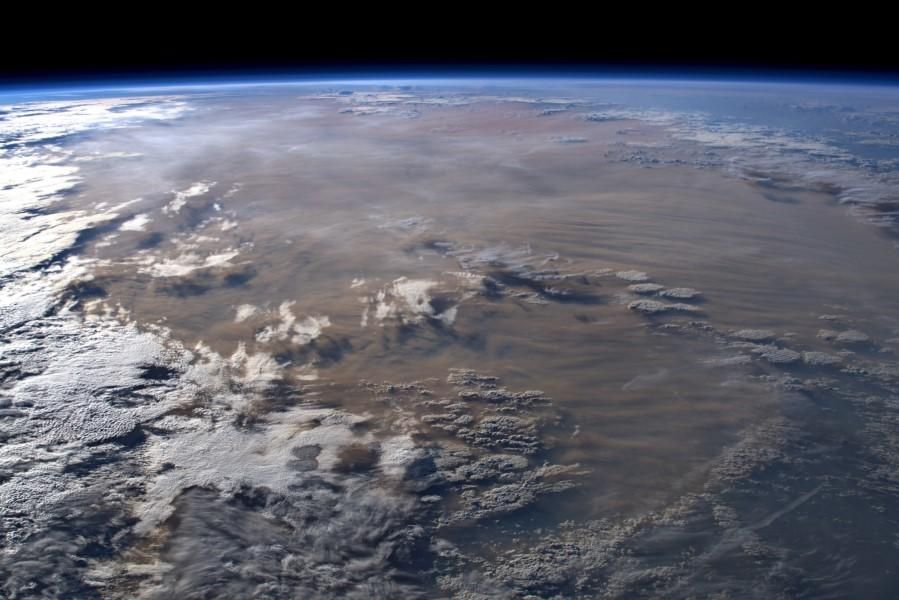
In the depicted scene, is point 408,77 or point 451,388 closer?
point 451,388

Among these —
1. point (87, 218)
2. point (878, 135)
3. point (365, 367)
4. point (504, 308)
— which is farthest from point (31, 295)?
point (878, 135)

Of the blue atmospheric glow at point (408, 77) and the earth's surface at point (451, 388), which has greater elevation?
the blue atmospheric glow at point (408, 77)

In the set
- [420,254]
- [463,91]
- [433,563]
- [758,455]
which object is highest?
[463,91]

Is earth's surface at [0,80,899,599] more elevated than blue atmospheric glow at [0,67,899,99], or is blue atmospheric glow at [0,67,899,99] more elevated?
blue atmospheric glow at [0,67,899,99]

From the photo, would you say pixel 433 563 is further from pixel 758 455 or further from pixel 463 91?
pixel 463 91

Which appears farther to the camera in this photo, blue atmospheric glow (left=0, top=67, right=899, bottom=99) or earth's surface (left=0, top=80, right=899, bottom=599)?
blue atmospheric glow (left=0, top=67, right=899, bottom=99)

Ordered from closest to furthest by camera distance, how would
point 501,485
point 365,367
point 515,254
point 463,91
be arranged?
point 501,485 → point 365,367 → point 515,254 → point 463,91

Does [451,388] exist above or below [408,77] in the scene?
below

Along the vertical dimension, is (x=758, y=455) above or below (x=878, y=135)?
below
